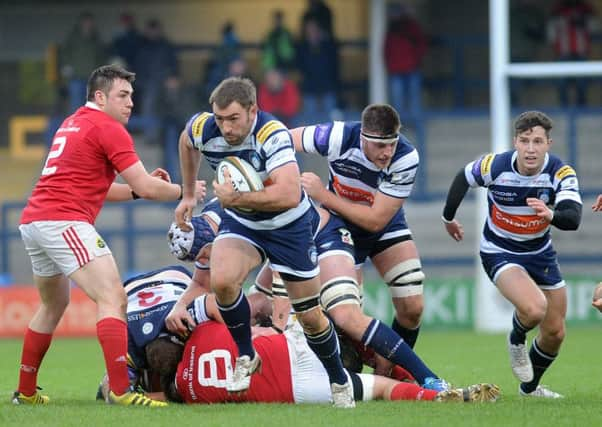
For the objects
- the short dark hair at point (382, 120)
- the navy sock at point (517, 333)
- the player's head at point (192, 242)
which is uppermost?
the short dark hair at point (382, 120)

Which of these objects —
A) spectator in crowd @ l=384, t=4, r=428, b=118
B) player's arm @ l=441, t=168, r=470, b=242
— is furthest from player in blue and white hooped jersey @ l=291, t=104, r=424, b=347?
spectator in crowd @ l=384, t=4, r=428, b=118

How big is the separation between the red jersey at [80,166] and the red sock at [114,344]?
0.69 m

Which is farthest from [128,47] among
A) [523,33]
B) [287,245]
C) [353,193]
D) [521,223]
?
[287,245]

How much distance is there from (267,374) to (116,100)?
6.49 ft

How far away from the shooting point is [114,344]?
7.91 metres

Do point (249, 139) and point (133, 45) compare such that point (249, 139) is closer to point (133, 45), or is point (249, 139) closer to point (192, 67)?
point (133, 45)

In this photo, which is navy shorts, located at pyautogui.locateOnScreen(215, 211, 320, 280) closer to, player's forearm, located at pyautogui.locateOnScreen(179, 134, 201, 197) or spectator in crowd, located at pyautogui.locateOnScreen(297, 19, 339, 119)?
player's forearm, located at pyautogui.locateOnScreen(179, 134, 201, 197)

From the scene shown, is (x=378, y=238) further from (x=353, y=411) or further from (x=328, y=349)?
(x=353, y=411)

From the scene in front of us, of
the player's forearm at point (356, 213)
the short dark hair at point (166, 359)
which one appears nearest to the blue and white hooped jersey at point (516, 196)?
the player's forearm at point (356, 213)

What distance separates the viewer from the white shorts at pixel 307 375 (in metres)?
8.18

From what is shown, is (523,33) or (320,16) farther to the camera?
(523,33)

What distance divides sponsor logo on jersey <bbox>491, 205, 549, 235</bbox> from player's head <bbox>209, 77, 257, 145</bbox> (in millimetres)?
2223

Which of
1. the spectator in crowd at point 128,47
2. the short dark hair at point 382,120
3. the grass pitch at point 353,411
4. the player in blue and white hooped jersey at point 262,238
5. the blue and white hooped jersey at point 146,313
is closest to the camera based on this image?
the grass pitch at point 353,411

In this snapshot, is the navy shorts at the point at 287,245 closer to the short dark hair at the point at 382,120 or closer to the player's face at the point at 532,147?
the short dark hair at the point at 382,120
